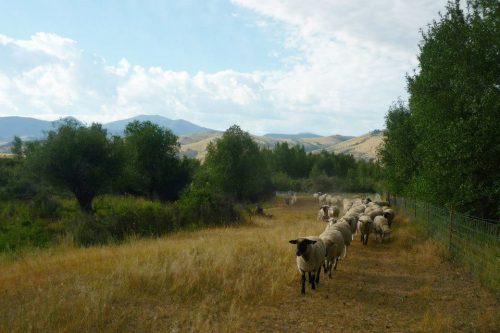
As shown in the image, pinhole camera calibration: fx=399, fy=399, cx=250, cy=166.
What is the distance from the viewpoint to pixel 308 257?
1082 cm

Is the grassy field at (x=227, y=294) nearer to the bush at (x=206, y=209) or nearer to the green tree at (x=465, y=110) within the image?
the green tree at (x=465, y=110)

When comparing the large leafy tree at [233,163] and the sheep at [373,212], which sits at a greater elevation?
the large leafy tree at [233,163]

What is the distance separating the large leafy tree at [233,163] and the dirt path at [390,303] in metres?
34.2

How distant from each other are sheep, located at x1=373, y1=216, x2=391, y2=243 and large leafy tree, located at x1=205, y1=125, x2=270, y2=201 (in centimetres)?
2917

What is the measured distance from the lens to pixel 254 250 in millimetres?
14664

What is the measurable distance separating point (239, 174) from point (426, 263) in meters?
35.9

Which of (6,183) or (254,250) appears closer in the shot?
(254,250)

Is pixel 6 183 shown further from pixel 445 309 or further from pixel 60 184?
pixel 445 309

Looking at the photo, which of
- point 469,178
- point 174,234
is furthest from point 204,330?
point 174,234

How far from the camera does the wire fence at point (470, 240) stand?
35.2 ft

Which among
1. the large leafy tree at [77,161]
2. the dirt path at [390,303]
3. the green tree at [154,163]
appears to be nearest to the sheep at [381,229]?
the dirt path at [390,303]

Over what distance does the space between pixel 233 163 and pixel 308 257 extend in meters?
38.2

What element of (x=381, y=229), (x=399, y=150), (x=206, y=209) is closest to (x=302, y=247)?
(x=381, y=229)

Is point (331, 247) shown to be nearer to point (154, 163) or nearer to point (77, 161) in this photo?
point (77, 161)
